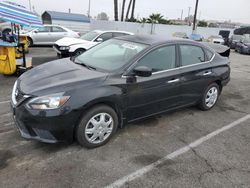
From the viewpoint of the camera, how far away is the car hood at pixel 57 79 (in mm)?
2932

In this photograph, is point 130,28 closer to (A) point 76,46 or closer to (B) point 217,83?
(A) point 76,46

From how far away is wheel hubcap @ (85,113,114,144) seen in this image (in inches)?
124

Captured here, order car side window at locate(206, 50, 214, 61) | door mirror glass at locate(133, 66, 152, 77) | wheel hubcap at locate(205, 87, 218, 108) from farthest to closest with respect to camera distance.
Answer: wheel hubcap at locate(205, 87, 218, 108), car side window at locate(206, 50, 214, 61), door mirror glass at locate(133, 66, 152, 77)

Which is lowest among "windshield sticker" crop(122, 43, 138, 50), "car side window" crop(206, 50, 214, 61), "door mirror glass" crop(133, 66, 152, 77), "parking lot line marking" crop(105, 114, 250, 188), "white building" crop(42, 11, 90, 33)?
"parking lot line marking" crop(105, 114, 250, 188)

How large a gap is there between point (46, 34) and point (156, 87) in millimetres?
12355

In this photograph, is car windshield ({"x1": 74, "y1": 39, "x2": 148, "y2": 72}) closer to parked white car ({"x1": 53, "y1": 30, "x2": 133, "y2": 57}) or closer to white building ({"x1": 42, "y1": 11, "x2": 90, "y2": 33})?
parked white car ({"x1": 53, "y1": 30, "x2": 133, "y2": 57})

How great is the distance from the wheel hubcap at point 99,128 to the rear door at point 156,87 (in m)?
0.39

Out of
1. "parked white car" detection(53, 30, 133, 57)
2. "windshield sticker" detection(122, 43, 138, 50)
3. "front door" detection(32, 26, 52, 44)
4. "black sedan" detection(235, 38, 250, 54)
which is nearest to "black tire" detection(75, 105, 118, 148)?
"windshield sticker" detection(122, 43, 138, 50)

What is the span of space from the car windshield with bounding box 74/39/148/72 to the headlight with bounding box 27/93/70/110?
0.90 meters

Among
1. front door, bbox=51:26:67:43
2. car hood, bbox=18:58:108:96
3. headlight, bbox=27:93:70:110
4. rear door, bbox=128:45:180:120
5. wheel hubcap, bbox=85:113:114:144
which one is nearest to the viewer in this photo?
headlight, bbox=27:93:70:110

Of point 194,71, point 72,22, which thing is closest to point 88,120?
point 194,71

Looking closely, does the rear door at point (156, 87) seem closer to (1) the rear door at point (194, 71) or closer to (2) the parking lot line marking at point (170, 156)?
(1) the rear door at point (194, 71)

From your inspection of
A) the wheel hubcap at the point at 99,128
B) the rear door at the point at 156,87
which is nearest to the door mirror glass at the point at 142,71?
the rear door at the point at 156,87

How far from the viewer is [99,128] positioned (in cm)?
323
